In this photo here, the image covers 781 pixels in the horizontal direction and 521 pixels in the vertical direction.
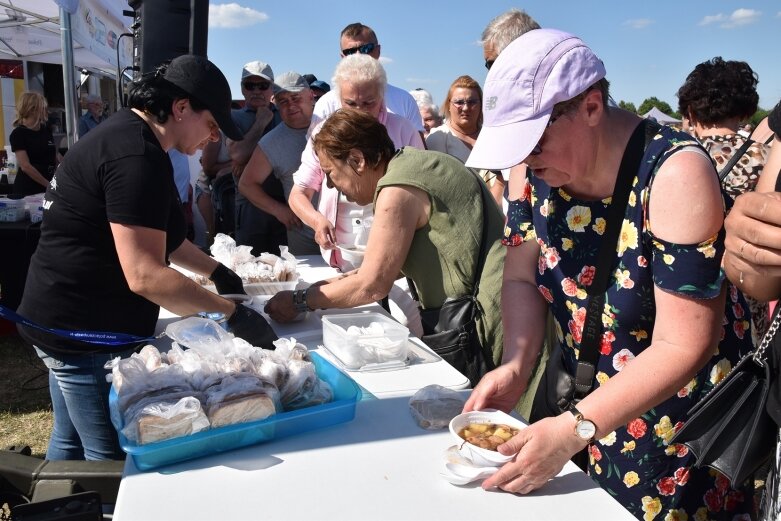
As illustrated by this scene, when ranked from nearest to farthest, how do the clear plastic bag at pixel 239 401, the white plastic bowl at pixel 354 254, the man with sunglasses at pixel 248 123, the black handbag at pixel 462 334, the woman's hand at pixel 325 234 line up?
1. the clear plastic bag at pixel 239 401
2. the black handbag at pixel 462 334
3. the white plastic bowl at pixel 354 254
4. the woman's hand at pixel 325 234
5. the man with sunglasses at pixel 248 123

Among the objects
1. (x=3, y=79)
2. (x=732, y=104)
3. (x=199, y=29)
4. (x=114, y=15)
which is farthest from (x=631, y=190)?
(x=3, y=79)

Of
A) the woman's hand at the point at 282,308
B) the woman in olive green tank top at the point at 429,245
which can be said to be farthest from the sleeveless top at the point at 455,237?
the woman's hand at the point at 282,308

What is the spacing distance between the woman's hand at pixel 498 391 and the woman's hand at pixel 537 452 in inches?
9.5

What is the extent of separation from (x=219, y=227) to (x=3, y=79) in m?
9.41

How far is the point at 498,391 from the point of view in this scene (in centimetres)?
139

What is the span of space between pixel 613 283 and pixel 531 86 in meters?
0.45

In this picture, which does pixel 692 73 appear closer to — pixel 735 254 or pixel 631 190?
pixel 631 190

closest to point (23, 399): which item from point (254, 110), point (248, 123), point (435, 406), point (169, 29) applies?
point (169, 29)

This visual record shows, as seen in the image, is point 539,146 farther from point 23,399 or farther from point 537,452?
point 23,399

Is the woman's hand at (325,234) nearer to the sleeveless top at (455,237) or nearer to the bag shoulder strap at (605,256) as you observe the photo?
the sleeveless top at (455,237)

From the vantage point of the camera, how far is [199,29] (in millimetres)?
3475

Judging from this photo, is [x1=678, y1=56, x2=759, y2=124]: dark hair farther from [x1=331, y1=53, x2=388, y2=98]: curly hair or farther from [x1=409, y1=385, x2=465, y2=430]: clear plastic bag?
[x1=409, y1=385, x2=465, y2=430]: clear plastic bag

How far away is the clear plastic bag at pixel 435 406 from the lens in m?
1.37

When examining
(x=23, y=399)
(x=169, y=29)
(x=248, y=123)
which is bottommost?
(x=23, y=399)
